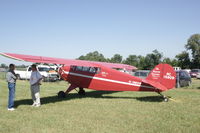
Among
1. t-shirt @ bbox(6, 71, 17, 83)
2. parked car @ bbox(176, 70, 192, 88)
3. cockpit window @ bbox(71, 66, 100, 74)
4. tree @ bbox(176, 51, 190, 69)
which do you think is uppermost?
tree @ bbox(176, 51, 190, 69)

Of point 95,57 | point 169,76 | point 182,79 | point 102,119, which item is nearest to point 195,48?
point 95,57

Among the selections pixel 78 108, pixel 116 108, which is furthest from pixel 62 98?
pixel 116 108

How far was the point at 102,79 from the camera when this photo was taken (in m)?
12.5

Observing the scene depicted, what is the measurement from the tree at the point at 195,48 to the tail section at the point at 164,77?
63909 millimetres

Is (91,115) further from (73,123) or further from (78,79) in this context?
(78,79)

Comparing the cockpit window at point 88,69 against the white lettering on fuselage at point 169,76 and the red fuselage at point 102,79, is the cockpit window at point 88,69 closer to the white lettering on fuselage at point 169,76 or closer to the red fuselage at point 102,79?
the red fuselage at point 102,79

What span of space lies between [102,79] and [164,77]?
3.19 m

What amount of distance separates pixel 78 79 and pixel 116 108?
4143mm

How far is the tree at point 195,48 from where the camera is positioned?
70688 mm

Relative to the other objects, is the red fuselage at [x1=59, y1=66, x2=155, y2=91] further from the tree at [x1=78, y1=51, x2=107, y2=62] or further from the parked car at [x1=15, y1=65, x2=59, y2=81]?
the tree at [x1=78, y1=51, x2=107, y2=62]

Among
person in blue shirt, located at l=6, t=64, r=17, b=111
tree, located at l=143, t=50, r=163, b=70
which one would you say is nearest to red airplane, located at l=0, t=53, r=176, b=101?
person in blue shirt, located at l=6, t=64, r=17, b=111

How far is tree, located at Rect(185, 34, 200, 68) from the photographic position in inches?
2783

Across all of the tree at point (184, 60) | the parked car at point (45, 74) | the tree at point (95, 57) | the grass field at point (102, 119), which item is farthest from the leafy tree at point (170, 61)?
the grass field at point (102, 119)

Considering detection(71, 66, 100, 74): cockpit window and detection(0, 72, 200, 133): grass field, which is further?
detection(71, 66, 100, 74): cockpit window
